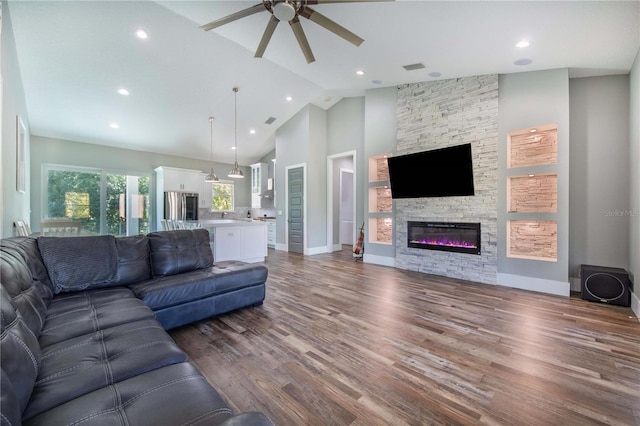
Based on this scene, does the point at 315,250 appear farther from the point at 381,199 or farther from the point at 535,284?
the point at 535,284

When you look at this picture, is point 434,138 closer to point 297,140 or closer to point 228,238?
point 297,140

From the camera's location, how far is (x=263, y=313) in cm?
294

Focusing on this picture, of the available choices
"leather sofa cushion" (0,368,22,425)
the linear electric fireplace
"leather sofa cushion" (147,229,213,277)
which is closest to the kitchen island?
"leather sofa cushion" (147,229,213,277)

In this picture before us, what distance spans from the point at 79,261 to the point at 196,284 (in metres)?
0.98

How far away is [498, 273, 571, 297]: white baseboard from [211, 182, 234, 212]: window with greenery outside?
7.84 meters

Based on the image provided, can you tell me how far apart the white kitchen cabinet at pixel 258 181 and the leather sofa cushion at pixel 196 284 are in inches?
225

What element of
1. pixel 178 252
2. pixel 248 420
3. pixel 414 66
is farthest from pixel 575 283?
pixel 178 252

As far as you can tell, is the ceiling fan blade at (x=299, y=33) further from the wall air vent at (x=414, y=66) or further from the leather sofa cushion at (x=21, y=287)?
the leather sofa cushion at (x=21, y=287)

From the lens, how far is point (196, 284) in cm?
259

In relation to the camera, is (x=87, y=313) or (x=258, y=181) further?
(x=258, y=181)

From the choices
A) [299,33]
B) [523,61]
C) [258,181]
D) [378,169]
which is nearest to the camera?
[299,33]

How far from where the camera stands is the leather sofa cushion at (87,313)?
59.7 inches

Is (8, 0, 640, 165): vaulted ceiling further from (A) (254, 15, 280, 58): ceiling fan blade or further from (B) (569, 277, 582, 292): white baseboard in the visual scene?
(B) (569, 277, 582, 292): white baseboard

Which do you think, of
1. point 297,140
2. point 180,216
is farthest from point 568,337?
point 180,216
